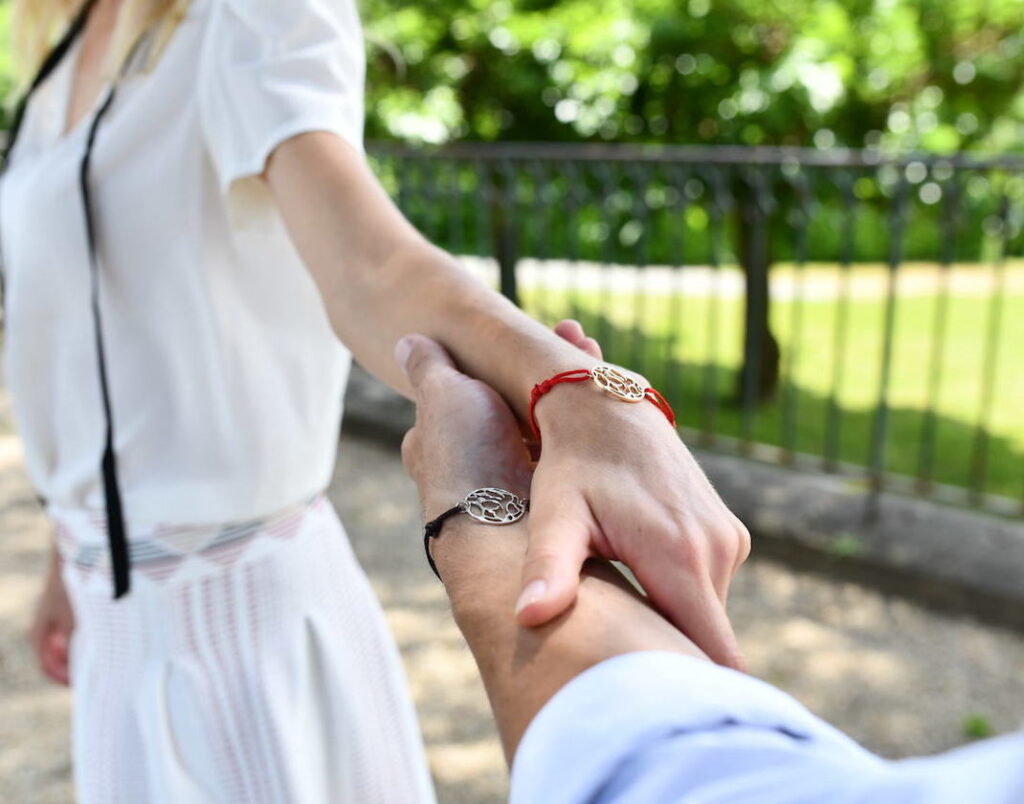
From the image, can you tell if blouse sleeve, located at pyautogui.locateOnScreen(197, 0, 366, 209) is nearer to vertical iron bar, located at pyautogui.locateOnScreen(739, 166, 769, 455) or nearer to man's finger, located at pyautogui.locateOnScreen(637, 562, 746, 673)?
man's finger, located at pyautogui.locateOnScreen(637, 562, 746, 673)

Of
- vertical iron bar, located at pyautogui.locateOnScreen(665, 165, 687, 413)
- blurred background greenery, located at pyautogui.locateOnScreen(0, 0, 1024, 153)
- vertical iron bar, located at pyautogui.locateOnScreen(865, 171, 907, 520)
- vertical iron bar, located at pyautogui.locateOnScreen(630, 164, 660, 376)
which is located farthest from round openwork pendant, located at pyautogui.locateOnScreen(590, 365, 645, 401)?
blurred background greenery, located at pyautogui.locateOnScreen(0, 0, 1024, 153)

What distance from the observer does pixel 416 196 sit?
23.8 ft

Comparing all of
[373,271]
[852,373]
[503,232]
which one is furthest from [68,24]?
[852,373]

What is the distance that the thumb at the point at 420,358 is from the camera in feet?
3.72

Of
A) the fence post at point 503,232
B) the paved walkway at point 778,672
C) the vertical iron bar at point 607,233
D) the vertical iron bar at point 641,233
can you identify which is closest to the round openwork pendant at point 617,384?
the paved walkway at point 778,672

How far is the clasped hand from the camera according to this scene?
0.80 metres

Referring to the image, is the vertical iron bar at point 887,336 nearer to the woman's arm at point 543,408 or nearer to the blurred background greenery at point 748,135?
the blurred background greenery at point 748,135

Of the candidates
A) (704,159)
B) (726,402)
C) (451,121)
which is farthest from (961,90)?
(451,121)

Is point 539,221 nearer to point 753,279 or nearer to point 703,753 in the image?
point 753,279

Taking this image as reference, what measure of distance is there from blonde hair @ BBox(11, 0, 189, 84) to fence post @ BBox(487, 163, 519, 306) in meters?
4.49

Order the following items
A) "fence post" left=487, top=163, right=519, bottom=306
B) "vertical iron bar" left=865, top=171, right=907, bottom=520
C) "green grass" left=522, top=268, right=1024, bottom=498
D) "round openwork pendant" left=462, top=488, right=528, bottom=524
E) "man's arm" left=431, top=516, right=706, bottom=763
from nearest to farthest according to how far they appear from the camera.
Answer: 1. "man's arm" left=431, top=516, right=706, bottom=763
2. "round openwork pendant" left=462, top=488, right=528, bottom=524
3. "vertical iron bar" left=865, top=171, right=907, bottom=520
4. "green grass" left=522, top=268, right=1024, bottom=498
5. "fence post" left=487, top=163, right=519, bottom=306

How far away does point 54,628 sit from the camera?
84.5 inches

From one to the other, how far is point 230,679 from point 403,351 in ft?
2.26

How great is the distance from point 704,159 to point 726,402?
247 centimetres
